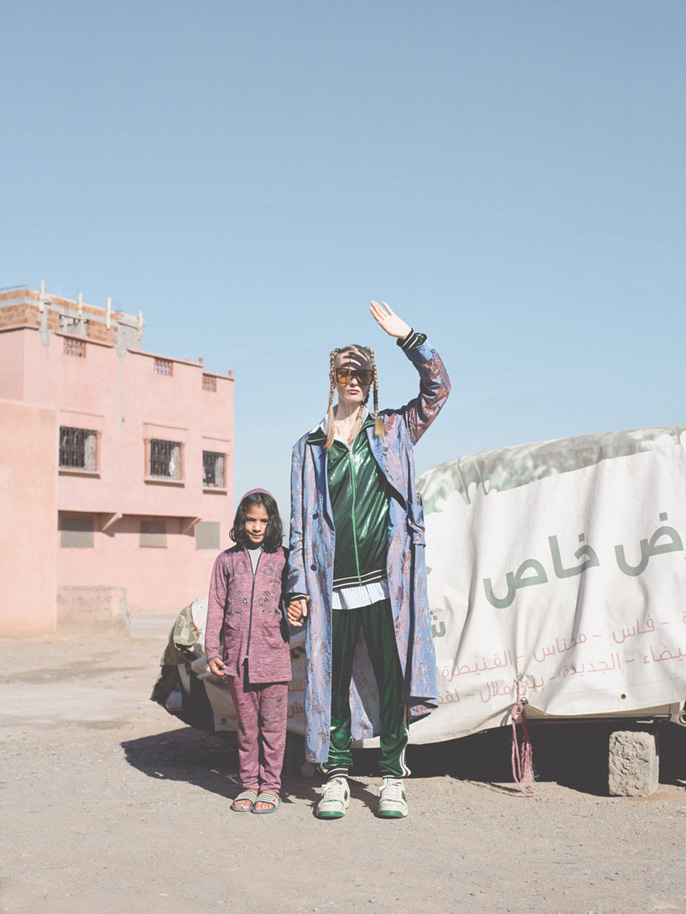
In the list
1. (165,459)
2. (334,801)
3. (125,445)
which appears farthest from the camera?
(165,459)

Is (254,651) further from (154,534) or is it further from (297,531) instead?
(154,534)

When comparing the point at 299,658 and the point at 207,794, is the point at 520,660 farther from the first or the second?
the point at 207,794

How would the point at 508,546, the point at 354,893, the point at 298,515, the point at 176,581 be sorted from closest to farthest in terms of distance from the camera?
the point at 354,893 < the point at 298,515 < the point at 508,546 < the point at 176,581

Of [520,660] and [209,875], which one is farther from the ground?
[520,660]

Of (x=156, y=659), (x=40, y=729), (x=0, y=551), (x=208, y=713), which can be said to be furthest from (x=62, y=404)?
(x=208, y=713)

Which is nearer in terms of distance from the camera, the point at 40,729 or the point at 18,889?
the point at 18,889

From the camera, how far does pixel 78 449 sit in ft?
90.5

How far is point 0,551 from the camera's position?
1720cm

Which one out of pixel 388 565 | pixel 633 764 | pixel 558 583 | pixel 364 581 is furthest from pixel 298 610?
pixel 633 764

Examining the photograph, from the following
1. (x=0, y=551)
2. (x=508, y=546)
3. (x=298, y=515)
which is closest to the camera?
(x=298, y=515)

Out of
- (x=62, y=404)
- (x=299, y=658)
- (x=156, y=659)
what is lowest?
(x=156, y=659)

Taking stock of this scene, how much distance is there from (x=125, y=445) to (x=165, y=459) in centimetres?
178

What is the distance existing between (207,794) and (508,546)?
6.42 feet

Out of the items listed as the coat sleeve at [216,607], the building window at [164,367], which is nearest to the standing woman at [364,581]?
the coat sleeve at [216,607]
